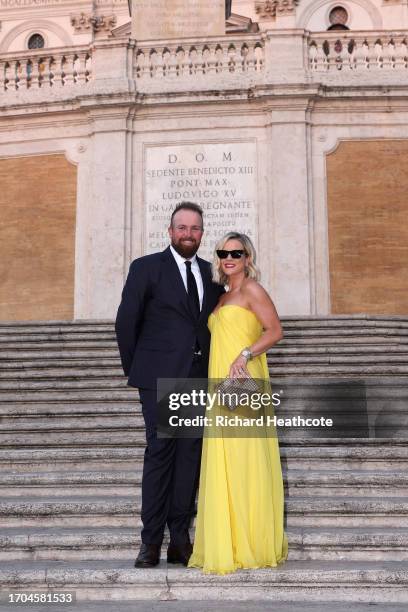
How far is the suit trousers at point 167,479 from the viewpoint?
172 inches

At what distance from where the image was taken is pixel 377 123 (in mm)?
14094

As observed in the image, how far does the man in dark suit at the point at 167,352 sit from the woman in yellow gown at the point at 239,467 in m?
0.10

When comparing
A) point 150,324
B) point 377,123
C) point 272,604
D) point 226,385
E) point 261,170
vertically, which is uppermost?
point 377,123

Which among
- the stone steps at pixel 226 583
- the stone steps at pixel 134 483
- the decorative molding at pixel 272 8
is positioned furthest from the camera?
the decorative molding at pixel 272 8

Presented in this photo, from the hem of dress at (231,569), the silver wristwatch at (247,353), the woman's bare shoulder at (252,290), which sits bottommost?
the hem of dress at (231,569)

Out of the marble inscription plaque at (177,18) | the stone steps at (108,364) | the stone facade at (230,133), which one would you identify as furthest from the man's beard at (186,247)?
the marble inscription plaque at (177,18)

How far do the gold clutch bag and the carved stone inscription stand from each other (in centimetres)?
952

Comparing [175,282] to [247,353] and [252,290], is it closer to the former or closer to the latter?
[252,290]

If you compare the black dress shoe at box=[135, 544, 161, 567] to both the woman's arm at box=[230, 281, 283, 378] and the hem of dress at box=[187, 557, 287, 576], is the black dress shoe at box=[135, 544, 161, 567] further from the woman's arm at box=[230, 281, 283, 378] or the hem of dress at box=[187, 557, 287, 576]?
the woman's arm at box=[230, 281, 283, 378]

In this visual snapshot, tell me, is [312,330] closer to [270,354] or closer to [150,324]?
[270,354]

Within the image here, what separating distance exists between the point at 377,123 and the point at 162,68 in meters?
4.06

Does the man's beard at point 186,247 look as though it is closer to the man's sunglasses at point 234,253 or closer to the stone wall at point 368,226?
the man's sunglasses at point 234,253

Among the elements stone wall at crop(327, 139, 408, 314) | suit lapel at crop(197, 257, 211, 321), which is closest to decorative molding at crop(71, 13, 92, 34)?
stone wall at crop(327, 139, 408, 314)

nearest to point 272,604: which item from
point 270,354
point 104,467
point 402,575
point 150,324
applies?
point 402,575
